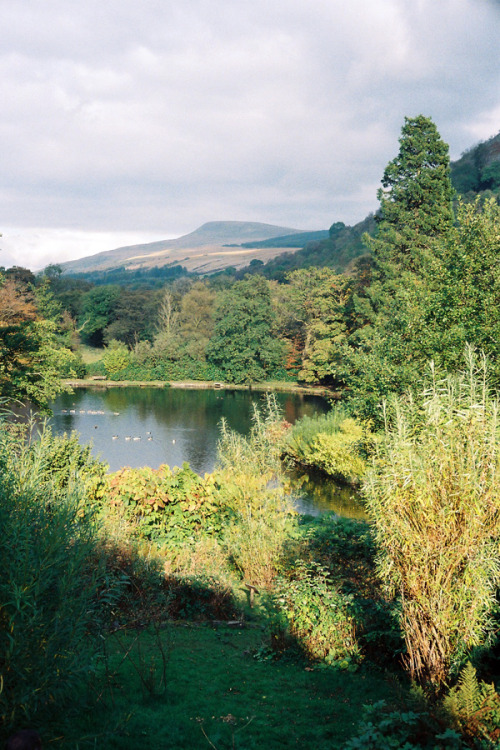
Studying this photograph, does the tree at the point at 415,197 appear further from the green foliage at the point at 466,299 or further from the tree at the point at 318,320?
the green foliage at the point at 466,299

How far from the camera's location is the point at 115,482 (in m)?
10.9

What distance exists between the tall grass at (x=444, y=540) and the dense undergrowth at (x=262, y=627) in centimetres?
2

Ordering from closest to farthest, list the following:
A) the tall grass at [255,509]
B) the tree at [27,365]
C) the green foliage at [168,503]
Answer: the tall grass at [255,509], the green foliage at [168,503], the tree at [27,365]

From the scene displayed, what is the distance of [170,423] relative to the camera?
3309 centimetres

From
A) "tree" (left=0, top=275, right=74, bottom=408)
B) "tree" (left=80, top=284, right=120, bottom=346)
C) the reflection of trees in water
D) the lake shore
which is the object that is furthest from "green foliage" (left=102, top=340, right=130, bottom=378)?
the reflection of trees in water

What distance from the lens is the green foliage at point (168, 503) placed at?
1060cm

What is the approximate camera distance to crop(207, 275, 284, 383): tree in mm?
50347

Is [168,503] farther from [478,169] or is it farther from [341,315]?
[478,169]

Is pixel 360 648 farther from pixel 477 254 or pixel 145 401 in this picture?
pixel 145 401

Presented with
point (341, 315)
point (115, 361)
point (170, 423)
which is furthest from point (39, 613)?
point (115, 361)

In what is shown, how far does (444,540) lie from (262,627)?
3.64 m

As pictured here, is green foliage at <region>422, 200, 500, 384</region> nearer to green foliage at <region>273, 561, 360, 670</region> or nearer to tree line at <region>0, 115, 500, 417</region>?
tree line at <region>0, 115, 500, 417</region>

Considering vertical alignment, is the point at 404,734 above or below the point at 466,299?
below

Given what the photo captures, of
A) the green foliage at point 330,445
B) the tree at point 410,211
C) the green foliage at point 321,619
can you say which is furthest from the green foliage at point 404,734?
the tree at point 410,211
